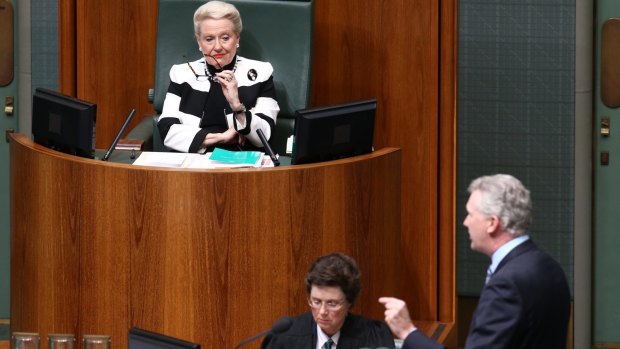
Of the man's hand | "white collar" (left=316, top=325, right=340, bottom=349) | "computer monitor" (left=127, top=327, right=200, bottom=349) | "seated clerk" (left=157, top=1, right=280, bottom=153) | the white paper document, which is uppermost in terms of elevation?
"seated clerk" (left=157, top=1, right=280, bottom=153)

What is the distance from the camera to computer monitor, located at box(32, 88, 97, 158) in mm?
5270

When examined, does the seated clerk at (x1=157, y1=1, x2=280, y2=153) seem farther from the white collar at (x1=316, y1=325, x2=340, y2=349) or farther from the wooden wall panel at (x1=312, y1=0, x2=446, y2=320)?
the white collar at (x1=316, y1=325, x2=340, y2=349)

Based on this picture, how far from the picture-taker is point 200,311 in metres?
5.18

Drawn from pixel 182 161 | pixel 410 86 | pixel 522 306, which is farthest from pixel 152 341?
pixel 410 86

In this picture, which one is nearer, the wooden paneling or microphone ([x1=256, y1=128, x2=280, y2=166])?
microphone ([x1=256, y1=128, x2=280, y2=166])

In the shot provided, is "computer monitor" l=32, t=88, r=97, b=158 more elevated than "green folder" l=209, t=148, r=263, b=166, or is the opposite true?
"computer monitor" l=32, t=88, r=97, b=158

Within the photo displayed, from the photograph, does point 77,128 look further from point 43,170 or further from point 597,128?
point 597,128

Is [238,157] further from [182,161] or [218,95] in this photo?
[218,95]

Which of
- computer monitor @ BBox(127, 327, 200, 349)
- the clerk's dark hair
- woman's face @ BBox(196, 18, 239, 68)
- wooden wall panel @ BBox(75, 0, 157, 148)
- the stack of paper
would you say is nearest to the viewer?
computer monitor @ BBox(127, 327, 200, 349)

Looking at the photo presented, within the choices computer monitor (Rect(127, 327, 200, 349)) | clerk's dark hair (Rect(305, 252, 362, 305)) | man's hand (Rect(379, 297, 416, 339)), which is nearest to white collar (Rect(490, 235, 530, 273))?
man's hand (Rect(379, 297, 416, 339))

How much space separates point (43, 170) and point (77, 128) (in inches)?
7.1

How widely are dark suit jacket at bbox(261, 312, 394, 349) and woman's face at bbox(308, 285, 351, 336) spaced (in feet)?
0.16

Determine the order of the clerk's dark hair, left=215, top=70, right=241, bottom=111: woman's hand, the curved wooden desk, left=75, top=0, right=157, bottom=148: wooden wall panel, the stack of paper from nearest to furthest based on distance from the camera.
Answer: the clerk's dark hair
the curved wooden desk
the stack of paper
left=215, top=70, right=241, bottom=111: woman's hand
left=75, top=0, right=157, bottom=148: wooden wall panel

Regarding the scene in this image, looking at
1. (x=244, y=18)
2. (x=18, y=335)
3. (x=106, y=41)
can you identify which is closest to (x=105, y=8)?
(x=106, y=41)
